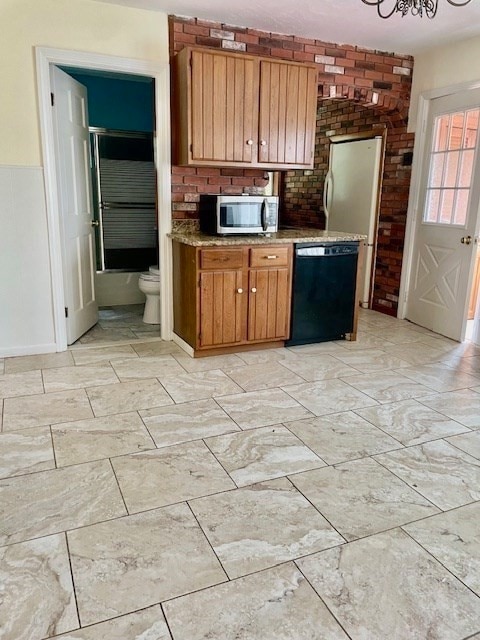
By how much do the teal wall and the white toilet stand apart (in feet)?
5.39

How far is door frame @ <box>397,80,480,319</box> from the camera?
442 cm

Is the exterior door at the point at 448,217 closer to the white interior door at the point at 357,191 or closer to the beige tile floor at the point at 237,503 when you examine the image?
the white interior door at the point at 357,191

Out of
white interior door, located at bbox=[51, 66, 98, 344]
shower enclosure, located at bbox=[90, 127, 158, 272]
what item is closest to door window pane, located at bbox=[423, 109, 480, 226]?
shower enclosure, located at bbox=[90, 127, 158, 272]

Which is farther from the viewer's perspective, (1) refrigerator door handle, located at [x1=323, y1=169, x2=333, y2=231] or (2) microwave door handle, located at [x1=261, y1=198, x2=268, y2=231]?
(1) refrigerator door handle, located at [x1=323, y1=169, x2=333, y2=231]

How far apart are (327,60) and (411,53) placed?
890mm

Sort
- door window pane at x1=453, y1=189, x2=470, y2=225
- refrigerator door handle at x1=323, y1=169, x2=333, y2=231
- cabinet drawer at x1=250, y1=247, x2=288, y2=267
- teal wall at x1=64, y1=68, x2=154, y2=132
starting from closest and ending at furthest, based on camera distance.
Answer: cabinet drawer at x1=250, y1=247, x2=288, y2=267
door window pane at x1=453, y1=189, x2=470, y2=225
teal wall at x1=64, y1=68, x2=154, y2=132
refrigerator door handle at x1=323, y1=169, x2=333, y2=231

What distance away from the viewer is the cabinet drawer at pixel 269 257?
3.64m

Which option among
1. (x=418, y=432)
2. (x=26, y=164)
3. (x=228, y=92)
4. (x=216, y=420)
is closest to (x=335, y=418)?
(x=418, y=432)

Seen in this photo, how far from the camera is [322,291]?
3.95 metres

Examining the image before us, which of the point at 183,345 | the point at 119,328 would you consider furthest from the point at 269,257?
the point at 119,328

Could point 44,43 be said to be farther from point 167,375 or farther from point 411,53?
point 411,53

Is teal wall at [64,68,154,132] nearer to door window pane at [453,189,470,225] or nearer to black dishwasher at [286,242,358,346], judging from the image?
black dishwasher at [286,242,358,346]

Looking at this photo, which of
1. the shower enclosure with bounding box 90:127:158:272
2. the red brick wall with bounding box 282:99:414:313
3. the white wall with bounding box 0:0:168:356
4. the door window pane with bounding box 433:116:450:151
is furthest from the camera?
the shower enclosure with bounding box 90:127:158:272

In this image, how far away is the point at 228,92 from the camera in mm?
3549
